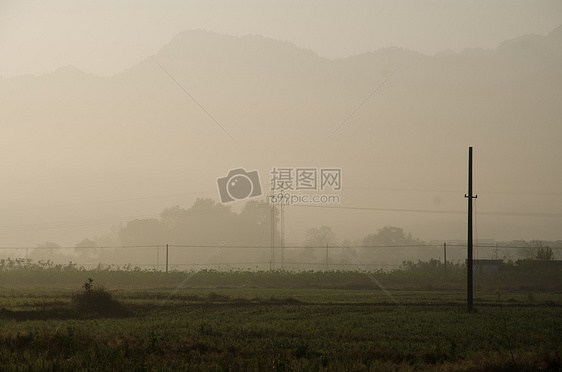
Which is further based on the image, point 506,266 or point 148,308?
point 506,266

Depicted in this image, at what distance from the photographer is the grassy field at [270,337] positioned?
18.4 m

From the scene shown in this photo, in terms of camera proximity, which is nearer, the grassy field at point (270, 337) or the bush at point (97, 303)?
the grassy field at point (270, 337)

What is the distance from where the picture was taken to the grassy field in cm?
1838

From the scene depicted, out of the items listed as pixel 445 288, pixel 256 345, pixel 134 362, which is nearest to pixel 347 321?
pixel 256 345

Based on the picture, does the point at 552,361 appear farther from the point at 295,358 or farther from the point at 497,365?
the point at 295,358

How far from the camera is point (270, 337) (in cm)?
2377

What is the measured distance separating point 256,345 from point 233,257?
179834 millimetres

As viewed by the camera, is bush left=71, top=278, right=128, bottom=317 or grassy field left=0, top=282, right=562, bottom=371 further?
bush left=71, top=278, right=128, bottom=317

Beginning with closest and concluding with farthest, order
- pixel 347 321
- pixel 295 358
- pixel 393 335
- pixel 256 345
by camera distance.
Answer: pixel 295 358 → pixel 256 345 → pixel 393 335 → pixel 347 321

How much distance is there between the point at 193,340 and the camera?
2214 centimetres

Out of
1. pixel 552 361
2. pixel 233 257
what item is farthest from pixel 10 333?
pixel 233 257

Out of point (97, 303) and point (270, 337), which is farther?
point (97, 303)

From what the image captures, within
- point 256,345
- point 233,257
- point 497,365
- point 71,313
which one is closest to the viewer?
point 497,365

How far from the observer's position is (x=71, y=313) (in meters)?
32.5
